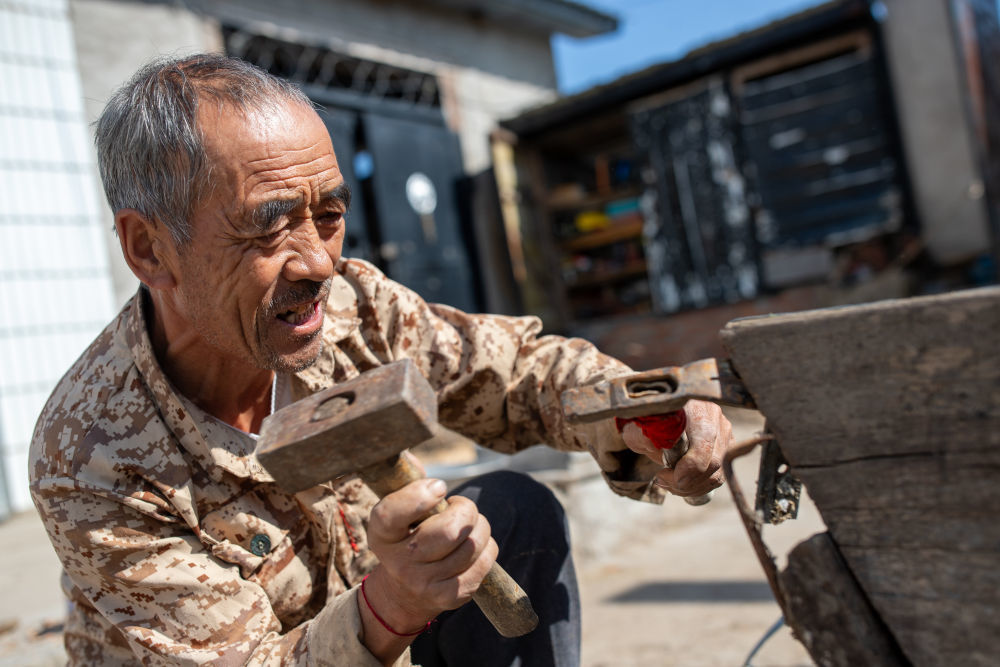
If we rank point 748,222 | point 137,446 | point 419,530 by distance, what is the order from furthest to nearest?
point 748,222 < point 137,446 < point 419,530

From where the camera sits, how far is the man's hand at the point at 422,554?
1186 millimetres

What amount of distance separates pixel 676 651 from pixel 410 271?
6.06 meters

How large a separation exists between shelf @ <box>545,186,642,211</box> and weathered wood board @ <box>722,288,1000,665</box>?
9190 millimetres

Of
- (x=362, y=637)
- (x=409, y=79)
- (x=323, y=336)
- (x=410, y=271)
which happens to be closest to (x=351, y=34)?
(x=409, y=79)

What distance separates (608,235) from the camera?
10234 mm

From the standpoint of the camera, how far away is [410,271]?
829cm

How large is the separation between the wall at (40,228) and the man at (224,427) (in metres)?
4.37

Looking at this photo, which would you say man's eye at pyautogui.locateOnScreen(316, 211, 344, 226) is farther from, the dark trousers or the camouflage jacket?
the dark trousers

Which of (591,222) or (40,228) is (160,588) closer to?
(40,228)

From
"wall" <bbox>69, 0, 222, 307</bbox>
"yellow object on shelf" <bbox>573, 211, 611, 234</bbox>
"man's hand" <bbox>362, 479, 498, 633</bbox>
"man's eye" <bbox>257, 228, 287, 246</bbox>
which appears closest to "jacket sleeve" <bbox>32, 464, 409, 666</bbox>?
"man's hand" <bbox>362, 479, 498, 633</bbox>

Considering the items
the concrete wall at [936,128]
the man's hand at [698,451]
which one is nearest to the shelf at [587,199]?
the concrete wall at [936,128]

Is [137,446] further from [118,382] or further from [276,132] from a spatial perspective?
[276,132]

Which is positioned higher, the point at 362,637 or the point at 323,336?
the point at 323,336

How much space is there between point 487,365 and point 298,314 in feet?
1.61
